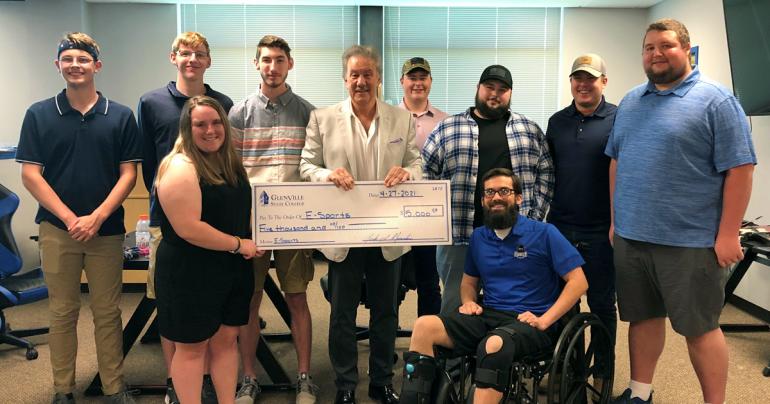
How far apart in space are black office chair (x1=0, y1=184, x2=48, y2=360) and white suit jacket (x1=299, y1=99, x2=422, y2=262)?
1.93 metres

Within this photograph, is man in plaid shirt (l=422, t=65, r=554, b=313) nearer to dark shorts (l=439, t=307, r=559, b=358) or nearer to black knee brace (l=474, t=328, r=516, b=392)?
dark shorts (l=439, t=307, r=559, b=358)

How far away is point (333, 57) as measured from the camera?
17.6 ft

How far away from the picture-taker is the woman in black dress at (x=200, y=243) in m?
1.79

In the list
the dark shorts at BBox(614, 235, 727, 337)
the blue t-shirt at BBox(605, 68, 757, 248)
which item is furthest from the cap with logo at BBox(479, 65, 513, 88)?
the dark shorts at BBox(614, 235, 727, 337)

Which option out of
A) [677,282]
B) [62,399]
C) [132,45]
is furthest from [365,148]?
[132,45]

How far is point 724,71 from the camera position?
13.5 ft

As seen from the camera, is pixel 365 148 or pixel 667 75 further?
pixel 365 148

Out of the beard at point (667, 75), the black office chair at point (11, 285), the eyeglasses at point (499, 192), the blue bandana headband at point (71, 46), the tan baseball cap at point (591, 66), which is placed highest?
the blue bandana headband at point (71, 46)

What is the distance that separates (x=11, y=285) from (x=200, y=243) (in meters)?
2.22

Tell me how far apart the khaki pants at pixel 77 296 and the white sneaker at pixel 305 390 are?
0.79 metres

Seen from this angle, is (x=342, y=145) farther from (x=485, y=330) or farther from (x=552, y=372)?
(x=552, y=372)

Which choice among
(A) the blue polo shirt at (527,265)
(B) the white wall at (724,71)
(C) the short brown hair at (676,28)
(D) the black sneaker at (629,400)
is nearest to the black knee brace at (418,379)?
(A) the blue polo shirt at (527,265)

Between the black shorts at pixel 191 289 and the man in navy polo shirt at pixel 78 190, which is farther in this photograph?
the man in navy polo shirt at pixel 78 190

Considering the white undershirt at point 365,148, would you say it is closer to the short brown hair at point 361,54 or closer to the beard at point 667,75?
the short brown hair at point 361,54
